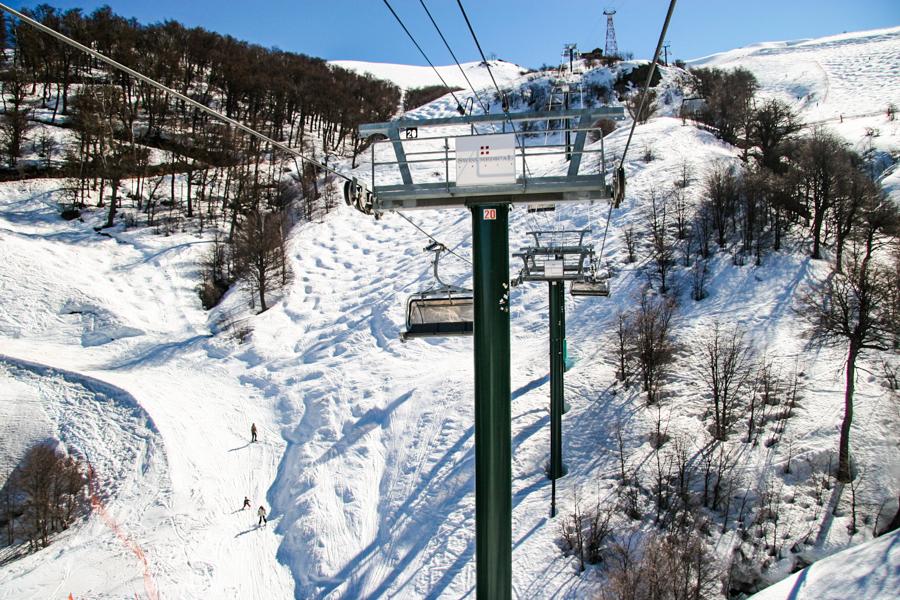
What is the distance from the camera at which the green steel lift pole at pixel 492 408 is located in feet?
18.4

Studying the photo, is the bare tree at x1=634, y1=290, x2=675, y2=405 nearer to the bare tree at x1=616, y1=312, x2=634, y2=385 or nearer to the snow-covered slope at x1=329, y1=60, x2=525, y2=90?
the bare tree at x1=616, y1=312, x2=634, y2=385

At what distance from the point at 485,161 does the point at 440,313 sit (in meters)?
3.99

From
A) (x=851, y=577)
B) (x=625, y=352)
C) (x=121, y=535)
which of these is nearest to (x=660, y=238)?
(x=625, y=352)

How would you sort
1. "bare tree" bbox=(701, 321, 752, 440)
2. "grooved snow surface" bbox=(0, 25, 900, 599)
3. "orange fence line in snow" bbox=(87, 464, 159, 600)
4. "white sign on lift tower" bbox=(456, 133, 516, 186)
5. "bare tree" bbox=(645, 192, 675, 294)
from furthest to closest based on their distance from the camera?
"bare tree" bbox=(645, 192, 675, 294), "bare tree" bbox=(701, 321, 752, 440), "grooved snow surface" bbox=(0, 25, 900, 599), "orange fence line in snow" bbox=(87, 464, 159, 600), "white sign on lift tower" bbox=(456, 133, 516, 186)

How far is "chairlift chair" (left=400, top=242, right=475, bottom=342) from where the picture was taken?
28.8 ft

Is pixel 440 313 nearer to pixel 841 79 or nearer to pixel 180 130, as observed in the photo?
pixel 180 130

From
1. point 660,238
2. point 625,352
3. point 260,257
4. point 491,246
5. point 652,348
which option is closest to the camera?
point 491,246

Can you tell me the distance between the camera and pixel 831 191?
25594 millimetres

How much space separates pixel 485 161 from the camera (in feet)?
18.0

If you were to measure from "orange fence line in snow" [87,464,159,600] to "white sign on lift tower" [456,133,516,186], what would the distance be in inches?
578

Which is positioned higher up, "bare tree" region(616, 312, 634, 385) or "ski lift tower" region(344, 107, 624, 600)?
"ski lift tower" region(344, 107, 624, 600)

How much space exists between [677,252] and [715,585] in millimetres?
18215

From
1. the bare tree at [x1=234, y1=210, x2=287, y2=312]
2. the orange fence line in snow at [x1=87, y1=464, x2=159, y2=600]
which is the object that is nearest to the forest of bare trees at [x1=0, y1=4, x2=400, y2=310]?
the bare tree at [x1=234, y1=210, x2=287, y2=312]

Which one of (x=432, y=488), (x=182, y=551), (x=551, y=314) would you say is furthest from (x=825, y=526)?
(x=182, y=551)
